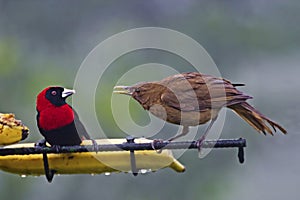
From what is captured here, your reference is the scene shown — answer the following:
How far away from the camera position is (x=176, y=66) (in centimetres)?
668

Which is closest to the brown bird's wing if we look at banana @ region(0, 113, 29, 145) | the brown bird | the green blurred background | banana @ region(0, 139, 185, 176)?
the brown bird

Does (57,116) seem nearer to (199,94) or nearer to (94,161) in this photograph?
(94,161)

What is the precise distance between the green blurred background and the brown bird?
188 centimetres

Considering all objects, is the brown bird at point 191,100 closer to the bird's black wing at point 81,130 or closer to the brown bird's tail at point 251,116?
the brown bird's tail at point 251,116

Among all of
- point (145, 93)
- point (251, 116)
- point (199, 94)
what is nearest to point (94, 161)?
point (145, 93)

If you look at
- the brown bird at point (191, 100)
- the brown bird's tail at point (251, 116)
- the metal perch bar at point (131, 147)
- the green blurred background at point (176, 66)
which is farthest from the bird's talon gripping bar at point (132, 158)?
the green blurred background at point (176, 66)

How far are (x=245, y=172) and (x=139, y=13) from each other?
1.42 m

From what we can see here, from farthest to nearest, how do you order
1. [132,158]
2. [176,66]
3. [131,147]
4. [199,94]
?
1. [176,66]
2. [199,94]
3. [132,158]
4. [131,147]

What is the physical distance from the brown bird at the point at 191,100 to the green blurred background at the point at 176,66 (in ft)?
6.18

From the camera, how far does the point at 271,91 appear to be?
6410 mm

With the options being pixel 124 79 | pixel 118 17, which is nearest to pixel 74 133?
pixel 124 79

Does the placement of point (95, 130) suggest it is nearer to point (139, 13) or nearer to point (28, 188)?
point (28, 188)

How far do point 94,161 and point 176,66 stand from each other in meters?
3.27

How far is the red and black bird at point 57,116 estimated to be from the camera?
3.53m
